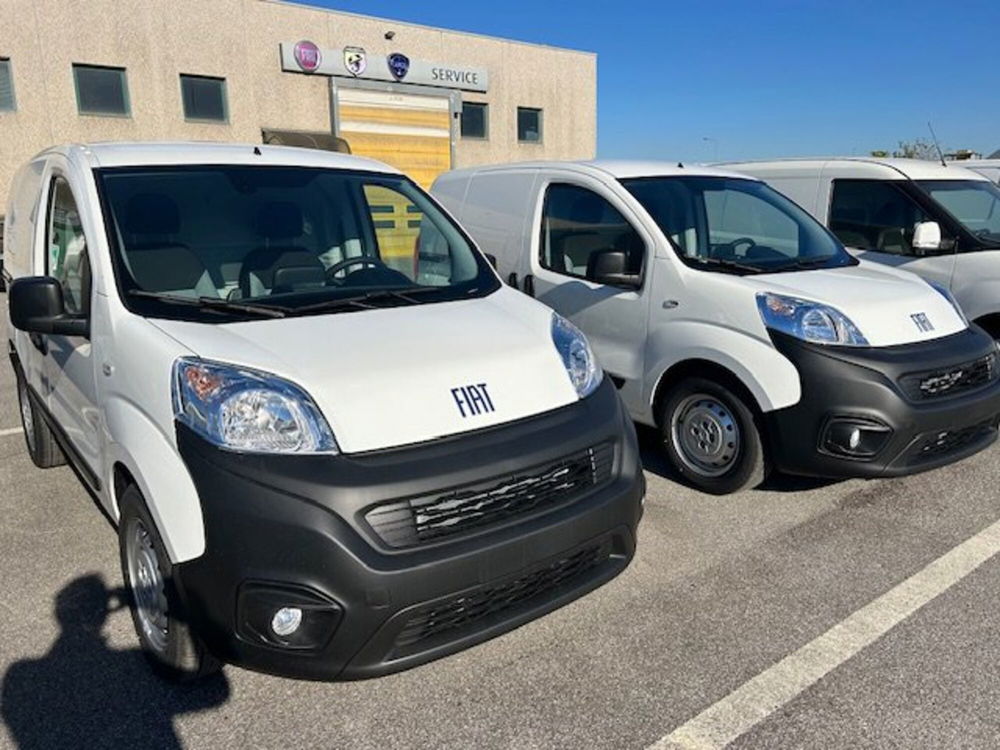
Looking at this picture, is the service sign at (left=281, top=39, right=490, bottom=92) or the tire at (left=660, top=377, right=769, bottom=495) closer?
the tire at (left=660, top=377, right=769, bottom=495)

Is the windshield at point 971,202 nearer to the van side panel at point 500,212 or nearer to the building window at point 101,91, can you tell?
the van side panel at point 500,212

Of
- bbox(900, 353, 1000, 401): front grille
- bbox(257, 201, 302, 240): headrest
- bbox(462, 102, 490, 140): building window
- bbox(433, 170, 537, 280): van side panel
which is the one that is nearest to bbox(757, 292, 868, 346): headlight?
bbox(900, 353, 1000, 401): front grille

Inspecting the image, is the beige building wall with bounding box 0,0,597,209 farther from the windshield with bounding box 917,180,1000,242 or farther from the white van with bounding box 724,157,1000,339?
the windshield with bounding box 917,180,1000,242

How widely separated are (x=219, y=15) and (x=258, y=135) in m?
2.69

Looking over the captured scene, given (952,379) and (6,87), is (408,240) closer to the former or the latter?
(952,379)

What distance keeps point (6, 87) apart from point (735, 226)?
53.9 feet

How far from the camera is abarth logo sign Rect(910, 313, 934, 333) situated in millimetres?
3861

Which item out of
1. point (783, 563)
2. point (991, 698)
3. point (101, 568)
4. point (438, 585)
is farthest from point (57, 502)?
point (991, 698)

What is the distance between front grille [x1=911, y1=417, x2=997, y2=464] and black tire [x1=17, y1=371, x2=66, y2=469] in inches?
181

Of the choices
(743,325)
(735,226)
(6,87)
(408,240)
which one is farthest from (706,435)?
(6,87)

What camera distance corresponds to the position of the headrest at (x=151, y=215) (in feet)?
9.40

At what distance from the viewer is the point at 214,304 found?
265 cm

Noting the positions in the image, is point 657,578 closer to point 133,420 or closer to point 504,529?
point 504,529

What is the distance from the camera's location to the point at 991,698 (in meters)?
2.42
